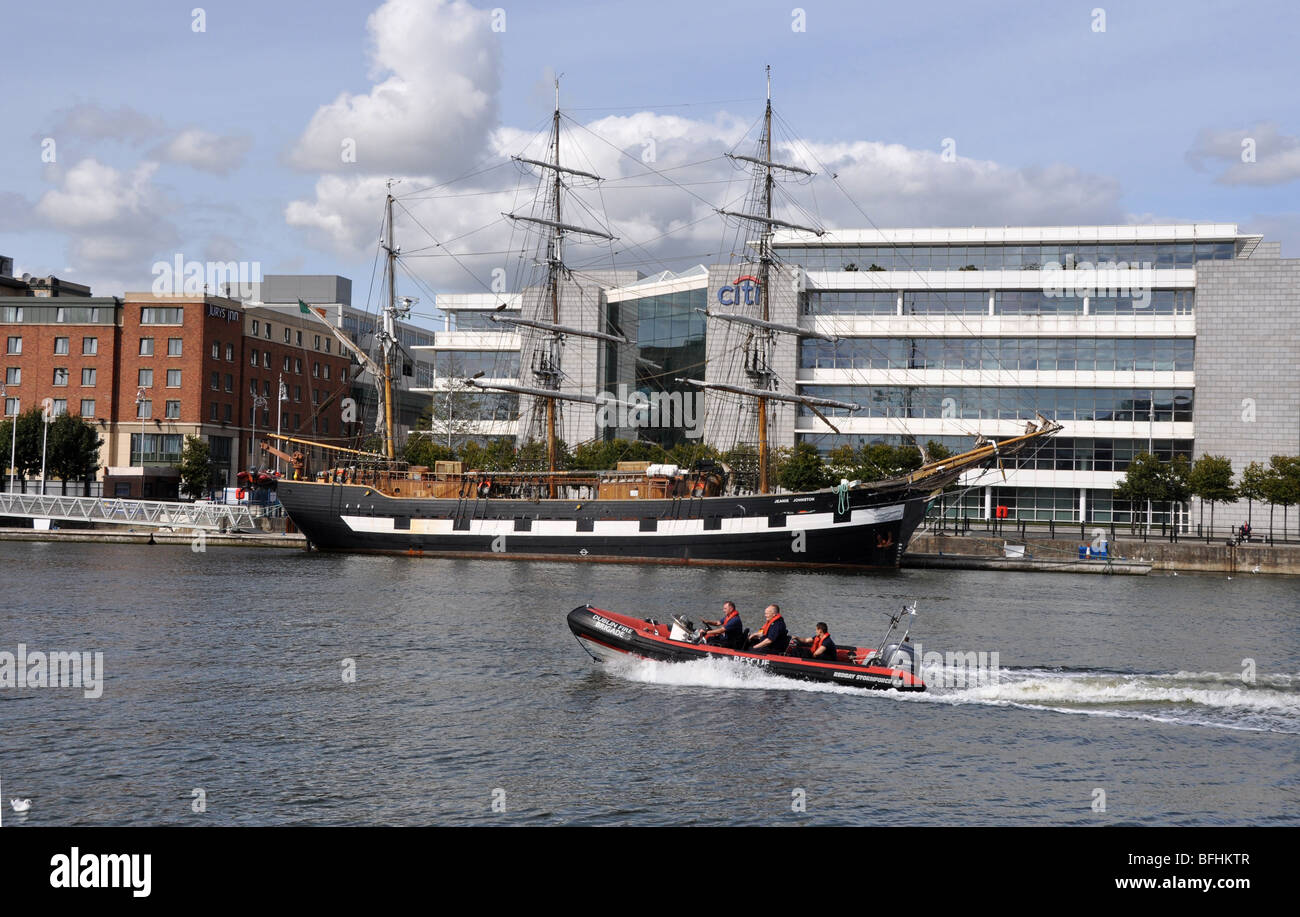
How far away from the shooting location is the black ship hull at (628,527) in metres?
63.9

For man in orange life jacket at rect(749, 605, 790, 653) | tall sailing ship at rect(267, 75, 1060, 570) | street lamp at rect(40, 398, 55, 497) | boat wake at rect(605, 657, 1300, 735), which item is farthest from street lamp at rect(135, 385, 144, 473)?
man in orange life jacket at rect(749, 605, 790, 653)

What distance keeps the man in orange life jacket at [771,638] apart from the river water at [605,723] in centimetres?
79

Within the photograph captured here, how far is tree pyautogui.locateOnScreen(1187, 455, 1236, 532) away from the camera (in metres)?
73.9

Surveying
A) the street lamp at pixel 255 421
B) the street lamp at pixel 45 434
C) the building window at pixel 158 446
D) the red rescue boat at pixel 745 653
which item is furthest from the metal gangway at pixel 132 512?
the red rescue boat at pixel 745 653

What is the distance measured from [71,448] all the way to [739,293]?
54.7 meters

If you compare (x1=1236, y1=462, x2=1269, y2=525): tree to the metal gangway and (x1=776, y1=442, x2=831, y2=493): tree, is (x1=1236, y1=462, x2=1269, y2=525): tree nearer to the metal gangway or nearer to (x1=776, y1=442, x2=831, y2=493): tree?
(x1=776, y1=442, x2=831, y2=493): tree

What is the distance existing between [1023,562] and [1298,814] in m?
48.8

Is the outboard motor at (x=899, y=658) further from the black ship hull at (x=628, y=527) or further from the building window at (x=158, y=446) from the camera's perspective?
the building window at (x=158, y=446)

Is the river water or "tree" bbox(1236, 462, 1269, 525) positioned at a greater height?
"tree" bbox(1236, 462, 1269, 525)

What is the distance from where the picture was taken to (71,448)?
311 ft

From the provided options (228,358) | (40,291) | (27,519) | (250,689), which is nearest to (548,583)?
(250,689)

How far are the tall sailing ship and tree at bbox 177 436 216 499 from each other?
79.6 ft
